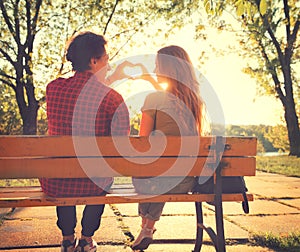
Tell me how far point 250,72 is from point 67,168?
67.7 ft

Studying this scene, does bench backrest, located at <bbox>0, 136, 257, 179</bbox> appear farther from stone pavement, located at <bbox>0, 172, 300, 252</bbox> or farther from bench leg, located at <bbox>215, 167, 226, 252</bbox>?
stone pavement, located at <bbox>0, 172, 300, 252</bbox>

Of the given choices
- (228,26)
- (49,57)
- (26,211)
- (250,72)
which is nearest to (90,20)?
(49,57)

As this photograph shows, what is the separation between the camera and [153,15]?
858 inches

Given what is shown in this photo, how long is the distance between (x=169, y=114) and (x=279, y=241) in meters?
1.54

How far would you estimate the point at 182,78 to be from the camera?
11.4ft

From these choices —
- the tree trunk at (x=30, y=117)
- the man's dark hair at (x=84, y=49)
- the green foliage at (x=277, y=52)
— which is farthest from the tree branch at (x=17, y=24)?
the man's dark hair at (x=84, y=49)

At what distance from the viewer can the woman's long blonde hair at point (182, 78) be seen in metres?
3.45

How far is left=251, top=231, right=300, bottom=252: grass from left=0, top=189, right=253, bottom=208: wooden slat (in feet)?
2.91

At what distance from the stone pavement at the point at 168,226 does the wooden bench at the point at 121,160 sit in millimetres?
862

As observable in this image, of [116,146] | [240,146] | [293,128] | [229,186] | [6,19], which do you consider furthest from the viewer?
[293,128]

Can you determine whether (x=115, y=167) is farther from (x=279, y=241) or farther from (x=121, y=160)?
(x=279, y=241)

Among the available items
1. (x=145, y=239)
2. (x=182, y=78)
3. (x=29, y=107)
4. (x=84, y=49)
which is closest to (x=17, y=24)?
(x=29, y=107)

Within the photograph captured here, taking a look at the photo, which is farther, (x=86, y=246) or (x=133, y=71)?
(x=133, y=71)


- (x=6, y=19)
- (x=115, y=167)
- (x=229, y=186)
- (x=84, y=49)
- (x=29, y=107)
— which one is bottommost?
(x=229, y=186)
